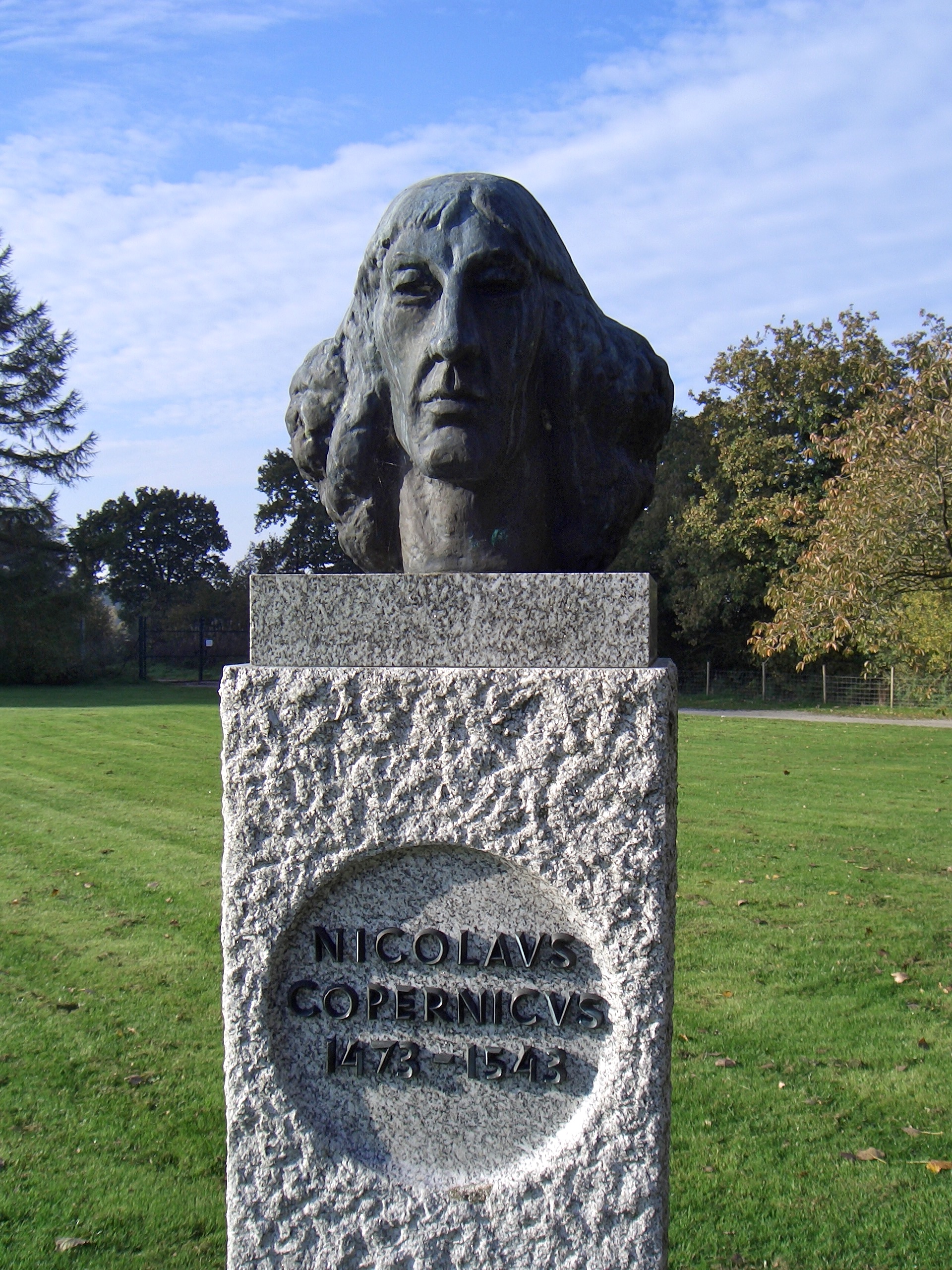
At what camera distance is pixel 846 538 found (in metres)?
13.4

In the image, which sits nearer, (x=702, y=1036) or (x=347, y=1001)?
(x=347, y=1001)

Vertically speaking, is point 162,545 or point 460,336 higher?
point 162,545

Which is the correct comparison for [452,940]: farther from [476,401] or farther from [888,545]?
[888,545]

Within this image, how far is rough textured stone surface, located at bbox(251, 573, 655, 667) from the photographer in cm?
268

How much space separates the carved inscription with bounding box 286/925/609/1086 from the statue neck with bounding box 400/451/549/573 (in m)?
1.02

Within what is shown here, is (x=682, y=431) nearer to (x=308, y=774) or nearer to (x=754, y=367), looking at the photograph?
(x=754, y=367)

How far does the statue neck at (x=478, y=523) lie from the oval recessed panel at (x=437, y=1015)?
0.86 meters

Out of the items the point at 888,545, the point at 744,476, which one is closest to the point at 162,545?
the point at 744,476

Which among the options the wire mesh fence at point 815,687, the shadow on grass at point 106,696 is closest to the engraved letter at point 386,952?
the shadow on grass at point 106,696

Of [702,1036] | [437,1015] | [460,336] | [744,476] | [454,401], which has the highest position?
[744,476]

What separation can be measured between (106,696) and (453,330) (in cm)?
2844

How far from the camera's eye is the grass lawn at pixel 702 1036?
12.7ft

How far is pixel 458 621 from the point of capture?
2.73 meters

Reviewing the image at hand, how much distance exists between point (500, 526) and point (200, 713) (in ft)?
63.2
